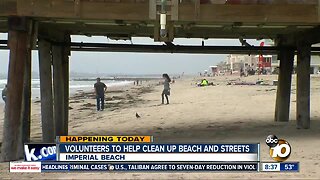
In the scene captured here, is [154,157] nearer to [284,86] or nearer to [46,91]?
[46,91]

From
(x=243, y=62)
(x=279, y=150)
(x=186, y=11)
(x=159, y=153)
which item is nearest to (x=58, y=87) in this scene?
(x=186, y=11)

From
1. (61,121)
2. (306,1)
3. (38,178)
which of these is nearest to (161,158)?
(38,178)

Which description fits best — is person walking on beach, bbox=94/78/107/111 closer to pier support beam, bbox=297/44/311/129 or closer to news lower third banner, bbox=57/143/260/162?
pier support beam, bbox=297/44/311/129

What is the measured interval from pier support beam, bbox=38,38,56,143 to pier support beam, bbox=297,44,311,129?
7171 mm

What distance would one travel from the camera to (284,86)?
14242 millimetres

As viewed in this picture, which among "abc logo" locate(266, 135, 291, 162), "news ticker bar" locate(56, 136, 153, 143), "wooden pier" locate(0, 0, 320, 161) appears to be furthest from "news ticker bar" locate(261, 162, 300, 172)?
"wooden pier" locate(0, 0, 320, 161)

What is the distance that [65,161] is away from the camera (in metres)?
5.88

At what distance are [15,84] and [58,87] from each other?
10.5ft

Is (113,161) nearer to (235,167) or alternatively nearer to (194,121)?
(235,167)

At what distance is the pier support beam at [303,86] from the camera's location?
40.0ft

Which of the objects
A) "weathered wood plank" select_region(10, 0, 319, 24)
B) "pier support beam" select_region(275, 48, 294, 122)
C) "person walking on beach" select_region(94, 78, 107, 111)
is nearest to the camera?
"weathered wood plank" select_region(10, 0, 319, 24)

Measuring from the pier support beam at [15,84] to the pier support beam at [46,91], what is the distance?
2.03m

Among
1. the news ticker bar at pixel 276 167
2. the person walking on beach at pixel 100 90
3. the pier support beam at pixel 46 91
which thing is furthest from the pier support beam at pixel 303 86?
the person walking on beach at pixel 100 90

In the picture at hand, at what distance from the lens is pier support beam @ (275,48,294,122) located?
13984mm
